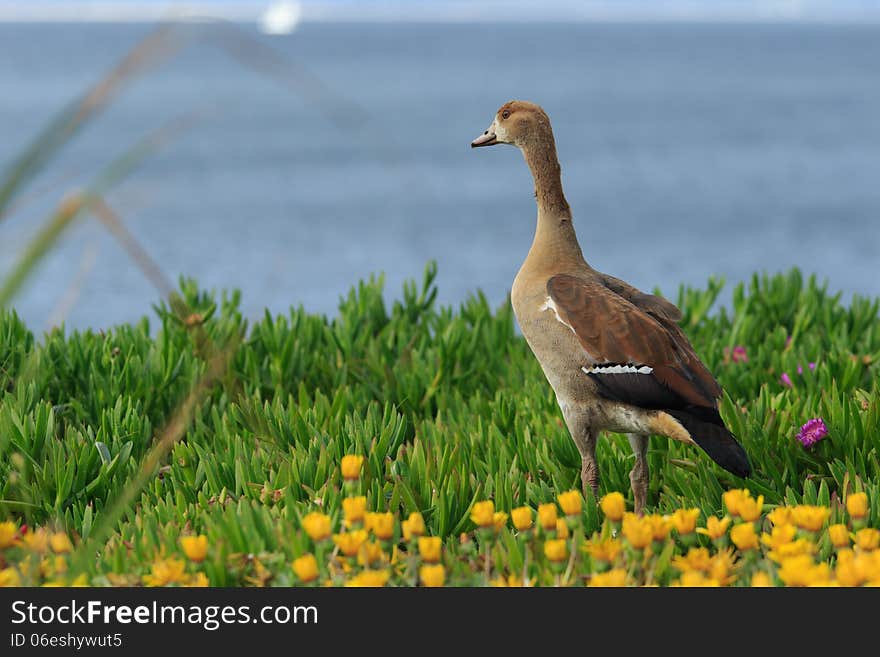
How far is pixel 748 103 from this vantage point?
97.9 m

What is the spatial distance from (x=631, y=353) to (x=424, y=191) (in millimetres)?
1045

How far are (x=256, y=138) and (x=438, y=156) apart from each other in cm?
1446

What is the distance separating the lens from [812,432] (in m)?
5.11

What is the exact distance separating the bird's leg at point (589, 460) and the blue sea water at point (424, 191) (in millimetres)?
1110

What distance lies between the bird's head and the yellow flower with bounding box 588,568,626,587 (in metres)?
2.17

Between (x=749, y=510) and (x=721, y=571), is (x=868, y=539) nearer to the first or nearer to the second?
(x=749, y=510)

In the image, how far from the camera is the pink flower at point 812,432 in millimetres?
5098

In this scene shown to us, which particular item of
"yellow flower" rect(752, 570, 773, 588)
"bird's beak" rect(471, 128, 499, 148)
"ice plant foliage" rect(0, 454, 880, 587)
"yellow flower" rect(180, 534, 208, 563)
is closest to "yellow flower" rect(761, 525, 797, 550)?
"ice plant foliage" rect(0, 454, 880, 587)

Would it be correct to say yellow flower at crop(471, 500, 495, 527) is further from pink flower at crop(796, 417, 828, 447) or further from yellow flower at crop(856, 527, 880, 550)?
pink flower at crop(796, 417, 828, 447)

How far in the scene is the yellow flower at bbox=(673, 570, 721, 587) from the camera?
328cm

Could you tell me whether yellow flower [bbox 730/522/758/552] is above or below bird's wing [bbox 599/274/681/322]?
below

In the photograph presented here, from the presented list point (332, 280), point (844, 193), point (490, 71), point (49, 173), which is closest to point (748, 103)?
point (490, 71)
